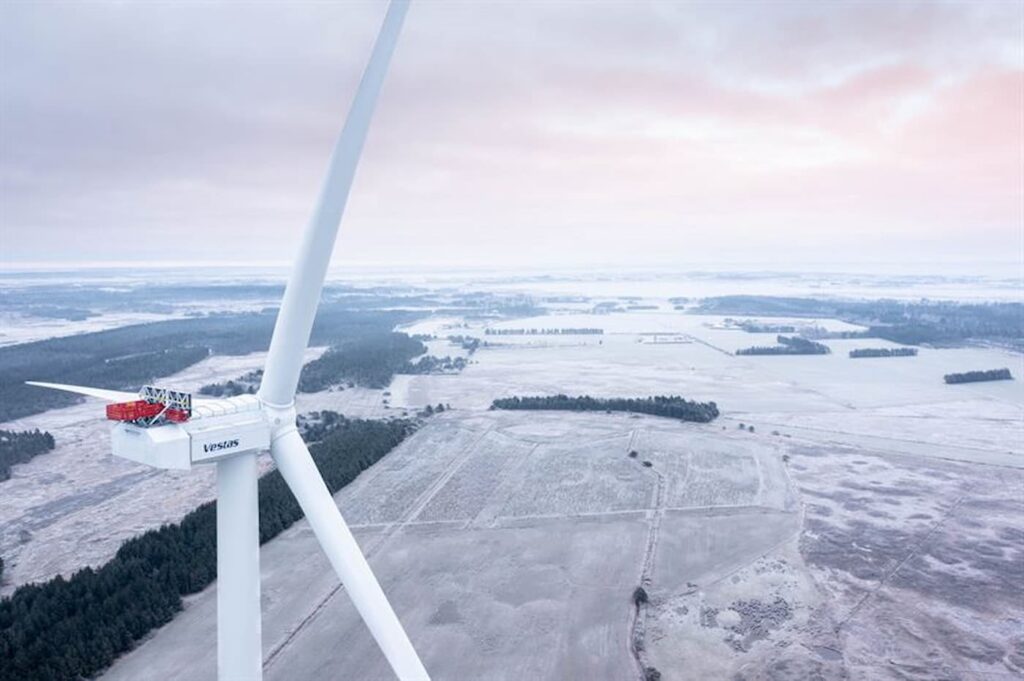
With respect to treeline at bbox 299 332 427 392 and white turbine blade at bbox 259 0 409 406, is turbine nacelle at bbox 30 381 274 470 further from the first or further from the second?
treeline at bbox 299 332 427 392

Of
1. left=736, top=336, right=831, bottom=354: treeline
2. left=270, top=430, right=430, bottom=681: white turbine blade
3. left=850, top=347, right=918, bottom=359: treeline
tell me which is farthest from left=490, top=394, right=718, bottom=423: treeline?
left=270, top=430, right=430, bottom=681: white turbine blade

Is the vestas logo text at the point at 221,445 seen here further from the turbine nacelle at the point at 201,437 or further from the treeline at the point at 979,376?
the treeline at the point at 979,376

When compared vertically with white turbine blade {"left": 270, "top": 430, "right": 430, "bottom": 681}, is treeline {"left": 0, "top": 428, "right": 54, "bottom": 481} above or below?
below

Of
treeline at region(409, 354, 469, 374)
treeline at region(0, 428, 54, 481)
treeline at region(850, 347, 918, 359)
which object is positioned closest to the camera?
treeline at region(0, 428, 54, 481)

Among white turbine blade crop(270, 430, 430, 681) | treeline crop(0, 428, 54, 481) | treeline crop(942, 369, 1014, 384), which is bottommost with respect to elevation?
treeline crop(0, 428, 54, 481)

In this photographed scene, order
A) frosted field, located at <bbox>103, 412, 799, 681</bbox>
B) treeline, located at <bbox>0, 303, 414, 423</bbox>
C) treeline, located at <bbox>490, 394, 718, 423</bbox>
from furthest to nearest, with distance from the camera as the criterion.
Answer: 1. treeline, located at <bbox>0, 303, 414, 423</bbox>
2. treeline, located at <bbox>490, 394, 718, 423</bbox>
3. frosted field, located at <bbox>103, 412, 799, 681</bbox>

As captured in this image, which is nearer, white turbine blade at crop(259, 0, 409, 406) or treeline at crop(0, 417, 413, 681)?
white turbine blade at crop(259, 0, 409, 406)

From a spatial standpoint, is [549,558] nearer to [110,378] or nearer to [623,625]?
[623,625]
